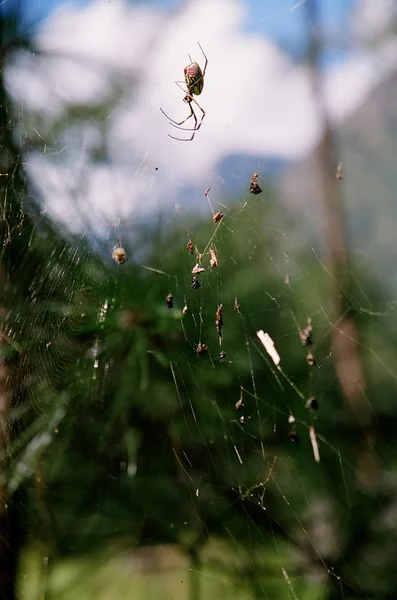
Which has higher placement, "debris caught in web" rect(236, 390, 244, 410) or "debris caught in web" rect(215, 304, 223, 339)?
"debris caught in web" rect(215, 304, 223, 339)

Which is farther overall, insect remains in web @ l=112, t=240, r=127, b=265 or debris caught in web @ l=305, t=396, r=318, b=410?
insect remains in web @ l=112, t=240, r=127, b=265

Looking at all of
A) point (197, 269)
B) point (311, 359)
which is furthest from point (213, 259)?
point (311, 359)

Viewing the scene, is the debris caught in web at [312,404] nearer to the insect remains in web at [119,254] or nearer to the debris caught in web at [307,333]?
the debris caught in web at [307,333]

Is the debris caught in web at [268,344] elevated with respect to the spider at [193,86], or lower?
lower

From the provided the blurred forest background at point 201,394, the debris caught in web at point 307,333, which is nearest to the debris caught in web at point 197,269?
the blurred forest background at point 201,394

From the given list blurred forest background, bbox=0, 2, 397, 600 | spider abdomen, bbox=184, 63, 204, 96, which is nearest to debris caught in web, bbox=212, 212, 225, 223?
blurred forest background, bbox=0, 2, 397, 600

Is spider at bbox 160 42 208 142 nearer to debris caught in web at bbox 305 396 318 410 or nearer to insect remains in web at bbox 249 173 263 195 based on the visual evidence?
insect remains in web at bbox 249 173 263 195

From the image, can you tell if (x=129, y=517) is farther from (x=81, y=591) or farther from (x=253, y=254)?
(x=253, y=254)
